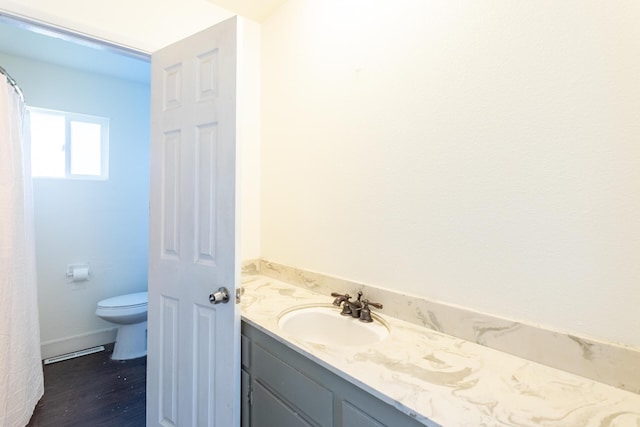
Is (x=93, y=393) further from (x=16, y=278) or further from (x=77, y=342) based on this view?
(x=16, y=278)

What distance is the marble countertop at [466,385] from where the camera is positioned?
0.64 meters

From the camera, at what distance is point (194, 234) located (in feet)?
4.32

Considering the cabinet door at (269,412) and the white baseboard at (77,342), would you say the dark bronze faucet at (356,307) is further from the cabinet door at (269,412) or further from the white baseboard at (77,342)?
the white baseboard at (77,342)

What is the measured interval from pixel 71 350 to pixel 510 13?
141 inches

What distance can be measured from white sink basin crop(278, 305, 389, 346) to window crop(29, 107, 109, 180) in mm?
2408

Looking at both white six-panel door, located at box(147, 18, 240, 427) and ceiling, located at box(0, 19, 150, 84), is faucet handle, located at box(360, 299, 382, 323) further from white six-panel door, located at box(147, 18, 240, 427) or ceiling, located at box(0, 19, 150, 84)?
ceiling, located at box(0, 19, 150, 84)

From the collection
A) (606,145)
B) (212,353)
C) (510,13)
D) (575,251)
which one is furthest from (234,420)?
(510,13)

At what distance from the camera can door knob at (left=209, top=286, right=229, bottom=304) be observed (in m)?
1.19

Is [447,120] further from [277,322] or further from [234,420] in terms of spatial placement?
[234,420]

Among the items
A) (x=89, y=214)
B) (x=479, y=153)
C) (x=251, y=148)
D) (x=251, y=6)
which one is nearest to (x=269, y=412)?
(x=479, y=153)

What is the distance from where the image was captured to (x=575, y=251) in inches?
32.5

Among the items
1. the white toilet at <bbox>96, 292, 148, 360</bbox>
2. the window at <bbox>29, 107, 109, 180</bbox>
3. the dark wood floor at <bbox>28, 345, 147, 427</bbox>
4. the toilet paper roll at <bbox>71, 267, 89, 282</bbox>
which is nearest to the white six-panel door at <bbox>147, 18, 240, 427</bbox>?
the dark wood floor at <bbox>28, 345, 147, 427</bbox>

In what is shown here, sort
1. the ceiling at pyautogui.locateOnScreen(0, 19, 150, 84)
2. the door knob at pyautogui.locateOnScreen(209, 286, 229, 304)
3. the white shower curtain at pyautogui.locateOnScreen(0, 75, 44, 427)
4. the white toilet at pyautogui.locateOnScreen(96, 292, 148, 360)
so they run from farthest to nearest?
the white toilet at pyautogui.locateOnScreen(96, 292, 148, 360), the ceiling at pyautogui.locateOnScreen(0, 19, 150, 84), the white shower curtain at pyautogui.locateOnScreen(0, 75, 44, 427), the door knob at pyautogui.locateOnScreen(209, 286, 229, 304)

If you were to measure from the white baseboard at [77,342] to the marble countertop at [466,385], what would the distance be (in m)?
2.42
